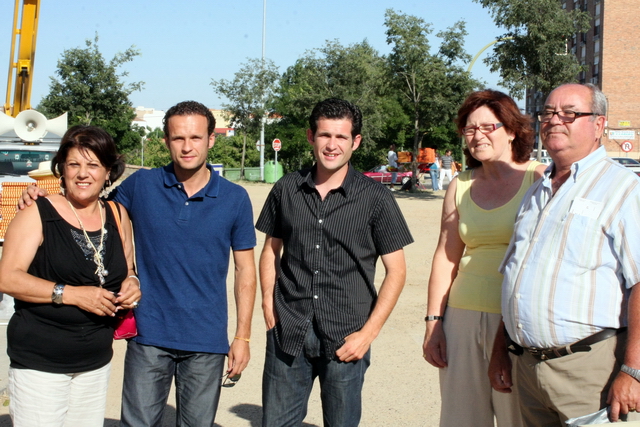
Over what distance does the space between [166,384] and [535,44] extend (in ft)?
64.2

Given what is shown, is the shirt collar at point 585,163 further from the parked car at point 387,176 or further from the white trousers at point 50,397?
the parked car at point 387,176

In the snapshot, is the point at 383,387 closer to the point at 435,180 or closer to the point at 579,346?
the point at 579,346

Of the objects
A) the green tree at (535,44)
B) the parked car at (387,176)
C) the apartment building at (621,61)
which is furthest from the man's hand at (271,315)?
the apartment building at (621,61)

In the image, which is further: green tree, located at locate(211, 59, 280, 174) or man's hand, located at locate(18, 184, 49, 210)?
green tree, located at locate(211, 59, 280, 174)

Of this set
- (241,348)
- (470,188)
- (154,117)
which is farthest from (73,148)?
Result: (154,117)

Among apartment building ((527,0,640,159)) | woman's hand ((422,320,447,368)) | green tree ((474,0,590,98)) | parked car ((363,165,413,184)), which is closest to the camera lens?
woman's hand ((422,320,447,368))

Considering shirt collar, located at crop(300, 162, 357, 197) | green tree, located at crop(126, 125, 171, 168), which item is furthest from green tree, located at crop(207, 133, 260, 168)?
shirt collar, located at crop(300, 162, 357, 197)

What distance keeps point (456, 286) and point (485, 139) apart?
761mm

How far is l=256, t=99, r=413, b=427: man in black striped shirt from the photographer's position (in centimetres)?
309

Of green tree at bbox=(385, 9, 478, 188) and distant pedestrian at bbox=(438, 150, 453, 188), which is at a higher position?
green tree at bbox=(385, 9, 478, 188)

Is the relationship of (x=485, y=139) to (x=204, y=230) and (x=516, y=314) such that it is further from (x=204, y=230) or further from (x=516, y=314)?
(x=204, y=230)

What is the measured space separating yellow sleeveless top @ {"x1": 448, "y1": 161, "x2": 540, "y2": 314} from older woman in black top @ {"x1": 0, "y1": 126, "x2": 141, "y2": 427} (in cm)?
162

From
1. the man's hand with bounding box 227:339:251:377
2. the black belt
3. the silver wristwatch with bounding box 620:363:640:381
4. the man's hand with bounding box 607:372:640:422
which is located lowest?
the man's hand with bounding box 227:339:251:377

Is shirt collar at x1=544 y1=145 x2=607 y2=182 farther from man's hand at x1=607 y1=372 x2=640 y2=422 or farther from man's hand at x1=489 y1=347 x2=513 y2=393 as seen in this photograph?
Answer: man's hand at x1=489 y1=347 x2=513 y2=393
